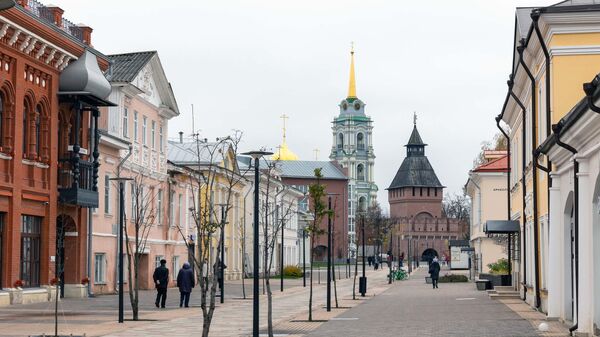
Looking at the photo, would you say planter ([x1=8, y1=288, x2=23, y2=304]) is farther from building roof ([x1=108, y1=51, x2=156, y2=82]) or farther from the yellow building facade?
the yellow building facade

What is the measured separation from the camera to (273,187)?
272ft

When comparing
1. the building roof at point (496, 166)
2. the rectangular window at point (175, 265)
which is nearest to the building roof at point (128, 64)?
the rectangular window at point (175, 265)

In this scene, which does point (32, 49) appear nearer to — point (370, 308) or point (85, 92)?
point (85, 92)

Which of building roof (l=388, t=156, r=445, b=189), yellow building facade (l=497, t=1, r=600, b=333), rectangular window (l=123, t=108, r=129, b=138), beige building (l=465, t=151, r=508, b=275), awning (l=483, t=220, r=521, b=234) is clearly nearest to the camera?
yellow building facade (l=497, t=1, r=600, b=333)

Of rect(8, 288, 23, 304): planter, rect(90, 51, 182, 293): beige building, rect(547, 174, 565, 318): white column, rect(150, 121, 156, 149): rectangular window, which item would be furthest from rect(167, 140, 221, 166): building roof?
rect(547, 174, 565, 318): white column

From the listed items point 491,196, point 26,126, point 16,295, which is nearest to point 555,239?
point 16,295

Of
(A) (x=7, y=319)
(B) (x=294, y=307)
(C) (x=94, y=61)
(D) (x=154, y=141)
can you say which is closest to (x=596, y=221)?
(A) (x=7, y=319)

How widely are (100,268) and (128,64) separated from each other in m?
9.76

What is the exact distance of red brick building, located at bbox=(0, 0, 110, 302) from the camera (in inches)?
1264

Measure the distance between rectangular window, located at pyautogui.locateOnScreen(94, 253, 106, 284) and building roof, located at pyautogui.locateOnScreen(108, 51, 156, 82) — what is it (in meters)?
7.30

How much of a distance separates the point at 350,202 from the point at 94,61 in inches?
6205

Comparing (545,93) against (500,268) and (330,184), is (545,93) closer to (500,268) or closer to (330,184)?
(500,268)

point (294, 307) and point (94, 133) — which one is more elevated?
point (94, 133)

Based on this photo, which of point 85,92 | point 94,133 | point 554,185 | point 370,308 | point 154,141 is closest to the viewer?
point 554,185
